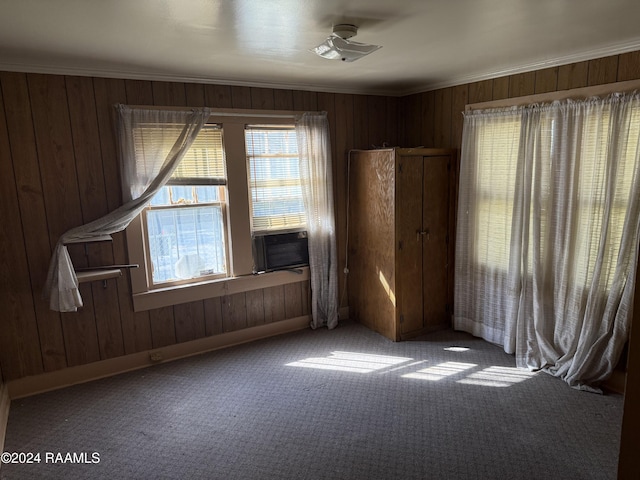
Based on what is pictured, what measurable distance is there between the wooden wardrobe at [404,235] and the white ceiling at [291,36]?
83 centimetres

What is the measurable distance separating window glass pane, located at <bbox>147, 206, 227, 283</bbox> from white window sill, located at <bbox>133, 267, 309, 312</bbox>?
0.37 feet

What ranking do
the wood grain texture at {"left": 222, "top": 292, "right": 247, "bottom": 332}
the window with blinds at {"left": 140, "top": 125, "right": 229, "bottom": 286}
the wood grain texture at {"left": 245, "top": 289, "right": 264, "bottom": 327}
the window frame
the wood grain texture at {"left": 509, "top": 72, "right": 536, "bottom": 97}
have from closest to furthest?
the wood grain texture at {"left": 509, "top": 72, "right": 536, "bottom": 97}, the window frame, the window with blinds at {"left": 140, "top": 125, "right": 229, "bottom": 286}, the wood grain texture at {"left": 222, "top": 292, "right": 247, "bottom": 332}, the wood grain texture at {"left": 245, "top": 289, "right": 264, "bottom": 327}

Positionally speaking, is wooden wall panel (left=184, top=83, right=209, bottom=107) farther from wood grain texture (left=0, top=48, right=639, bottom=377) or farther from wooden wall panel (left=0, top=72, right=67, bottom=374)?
wooden wall panel (left=0, top=72, right=67, bottom=374)

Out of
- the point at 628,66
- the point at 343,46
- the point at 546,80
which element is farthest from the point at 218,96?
the point at 628,66

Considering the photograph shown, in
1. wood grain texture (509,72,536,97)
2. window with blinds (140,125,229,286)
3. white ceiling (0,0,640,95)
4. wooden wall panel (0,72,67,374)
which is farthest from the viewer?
window with blinds (140,125,229,286)

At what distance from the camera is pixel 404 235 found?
12.7 ft

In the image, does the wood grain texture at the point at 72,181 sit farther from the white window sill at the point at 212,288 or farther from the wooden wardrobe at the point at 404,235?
the wooden wardrobe at the point at 404,235

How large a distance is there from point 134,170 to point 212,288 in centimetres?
120

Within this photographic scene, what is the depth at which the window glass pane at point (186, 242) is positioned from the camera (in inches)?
140

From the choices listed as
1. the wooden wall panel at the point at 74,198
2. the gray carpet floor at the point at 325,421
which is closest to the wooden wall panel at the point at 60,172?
the wooden wall panel at the point at 74,198

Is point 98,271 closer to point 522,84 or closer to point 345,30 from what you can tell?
point 345,30

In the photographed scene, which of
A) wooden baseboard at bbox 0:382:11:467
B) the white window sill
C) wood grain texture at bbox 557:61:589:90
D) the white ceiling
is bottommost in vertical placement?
wooden baseboard at bbox 0:382:11:467

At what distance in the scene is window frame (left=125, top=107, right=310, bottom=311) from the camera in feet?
11.3

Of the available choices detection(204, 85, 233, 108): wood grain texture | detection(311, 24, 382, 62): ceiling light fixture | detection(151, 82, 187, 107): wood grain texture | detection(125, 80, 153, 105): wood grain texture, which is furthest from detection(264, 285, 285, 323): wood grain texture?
detection(311, 24, 382, 62): ceiling light fixture
